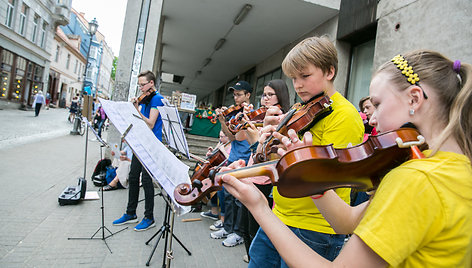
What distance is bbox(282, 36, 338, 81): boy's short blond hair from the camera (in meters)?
1.64

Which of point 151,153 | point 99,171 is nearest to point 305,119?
point 151,153

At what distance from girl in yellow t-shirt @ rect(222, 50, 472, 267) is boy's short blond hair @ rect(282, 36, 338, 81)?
668mm

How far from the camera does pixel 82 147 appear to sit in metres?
9.60

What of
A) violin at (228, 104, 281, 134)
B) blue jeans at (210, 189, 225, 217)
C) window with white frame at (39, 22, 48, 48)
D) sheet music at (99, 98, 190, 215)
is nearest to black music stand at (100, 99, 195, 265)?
sheet music at (99, 98, 190, 215)

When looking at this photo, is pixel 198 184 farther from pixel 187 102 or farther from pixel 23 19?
pixel 23 19

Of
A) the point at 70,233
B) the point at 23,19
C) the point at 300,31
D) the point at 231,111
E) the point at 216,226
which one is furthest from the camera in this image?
the point at 23,19

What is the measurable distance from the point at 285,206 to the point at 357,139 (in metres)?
0.57

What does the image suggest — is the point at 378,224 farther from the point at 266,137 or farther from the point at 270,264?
the point at 270,264

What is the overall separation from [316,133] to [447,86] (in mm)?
727

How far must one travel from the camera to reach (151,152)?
224cm

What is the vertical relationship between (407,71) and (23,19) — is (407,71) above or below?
below

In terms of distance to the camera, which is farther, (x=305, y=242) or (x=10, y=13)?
(x=10, y=13)

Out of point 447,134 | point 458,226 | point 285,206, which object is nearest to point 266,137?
point 285,206

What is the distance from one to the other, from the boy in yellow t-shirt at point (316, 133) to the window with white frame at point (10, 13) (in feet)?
86.0
